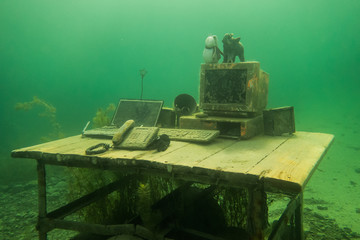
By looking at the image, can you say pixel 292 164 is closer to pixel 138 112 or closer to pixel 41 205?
pixel 138 112

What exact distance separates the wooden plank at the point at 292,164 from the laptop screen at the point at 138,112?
1.82 metres

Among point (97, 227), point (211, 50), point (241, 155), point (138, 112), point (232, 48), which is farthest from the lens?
point (138, 112)

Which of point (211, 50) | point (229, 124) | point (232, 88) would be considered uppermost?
point (211, 50)

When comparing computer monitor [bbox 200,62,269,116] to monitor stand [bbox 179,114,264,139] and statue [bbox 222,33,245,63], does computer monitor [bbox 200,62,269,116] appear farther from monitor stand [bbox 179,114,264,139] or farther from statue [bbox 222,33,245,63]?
statue [bbox 222,33,245,63]

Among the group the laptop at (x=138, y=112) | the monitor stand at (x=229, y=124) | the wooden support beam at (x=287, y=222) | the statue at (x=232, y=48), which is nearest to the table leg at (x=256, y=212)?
the wooden support beam at (x=287, y=222)

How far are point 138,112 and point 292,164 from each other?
2.42m

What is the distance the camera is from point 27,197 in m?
6.58

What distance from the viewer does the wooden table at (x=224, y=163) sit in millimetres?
1637

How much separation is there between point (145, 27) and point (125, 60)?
2033cm

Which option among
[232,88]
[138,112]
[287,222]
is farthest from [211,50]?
[287,222]

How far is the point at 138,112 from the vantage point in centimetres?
373

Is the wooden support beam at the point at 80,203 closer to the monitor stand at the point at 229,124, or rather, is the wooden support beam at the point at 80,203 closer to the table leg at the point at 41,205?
the table leg at the point at 41,205

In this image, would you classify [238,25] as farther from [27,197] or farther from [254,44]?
[27,197]

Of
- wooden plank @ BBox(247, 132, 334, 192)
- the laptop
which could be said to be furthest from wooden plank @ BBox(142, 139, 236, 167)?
the laptop
